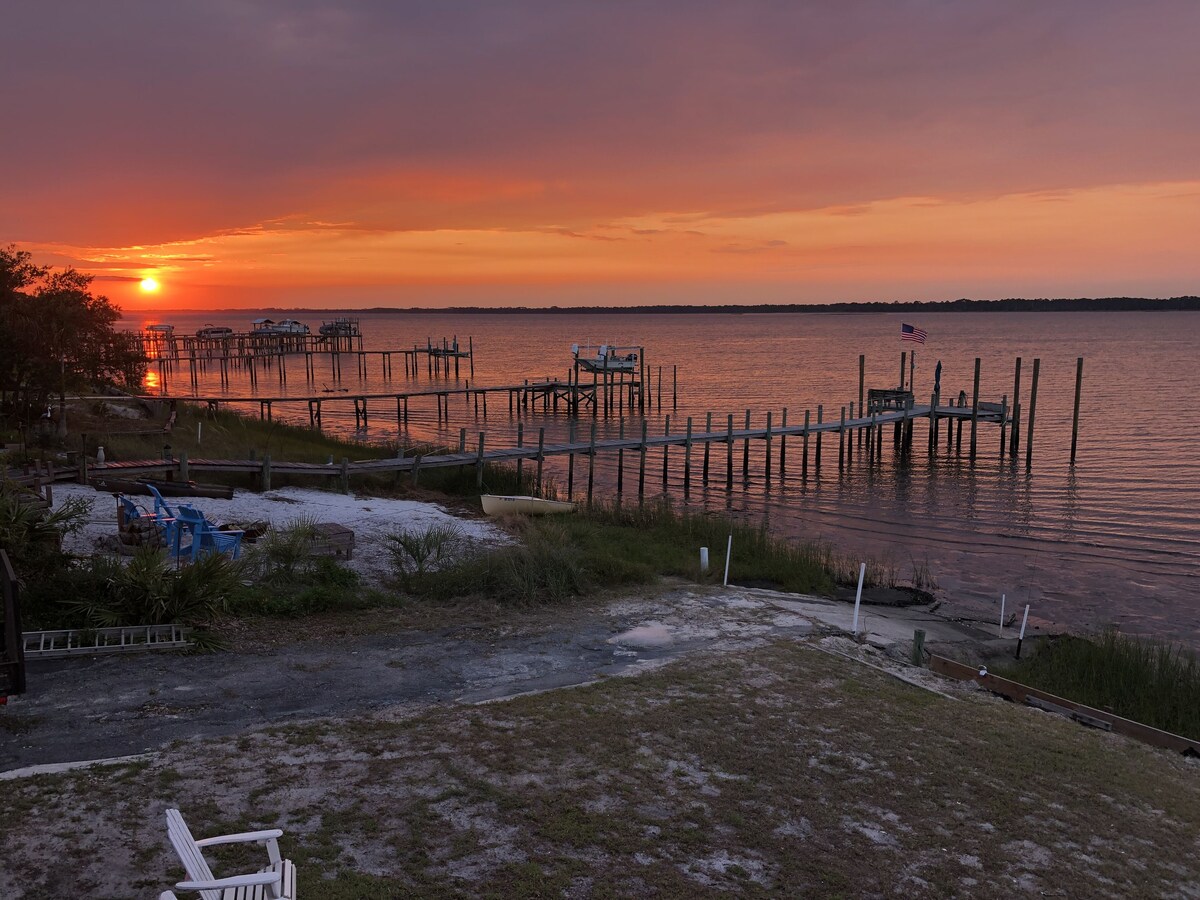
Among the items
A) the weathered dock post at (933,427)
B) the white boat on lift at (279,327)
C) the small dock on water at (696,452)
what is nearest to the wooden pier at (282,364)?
the white boat on lift at (279,327)

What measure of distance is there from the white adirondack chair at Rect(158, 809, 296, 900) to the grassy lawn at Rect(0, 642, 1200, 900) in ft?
2.41

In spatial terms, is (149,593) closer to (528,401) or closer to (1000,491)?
(1000,491)

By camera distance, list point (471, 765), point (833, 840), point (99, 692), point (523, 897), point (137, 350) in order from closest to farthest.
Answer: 1. point (523, 897)
2. point (833, 840)
3. point (471, 765)
4. point (99, 692)
5. point (137, 350)

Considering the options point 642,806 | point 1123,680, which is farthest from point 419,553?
point 1123,680

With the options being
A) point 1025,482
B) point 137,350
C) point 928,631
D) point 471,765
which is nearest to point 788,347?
point 1025,482

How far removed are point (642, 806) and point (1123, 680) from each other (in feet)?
27.2

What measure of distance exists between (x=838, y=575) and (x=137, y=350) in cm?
2395

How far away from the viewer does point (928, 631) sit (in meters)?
14.7

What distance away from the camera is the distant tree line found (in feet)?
77.6

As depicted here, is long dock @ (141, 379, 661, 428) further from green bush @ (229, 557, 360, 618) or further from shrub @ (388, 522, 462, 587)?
green bush @ (229, 557, 360, 618)

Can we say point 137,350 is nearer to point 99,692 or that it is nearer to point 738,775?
point 99,692

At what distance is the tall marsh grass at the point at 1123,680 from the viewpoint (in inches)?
434

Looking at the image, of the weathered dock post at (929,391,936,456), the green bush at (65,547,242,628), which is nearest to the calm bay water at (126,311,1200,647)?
the weathered dock post at (929,391,936,456)

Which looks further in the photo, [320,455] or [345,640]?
[320,455]
